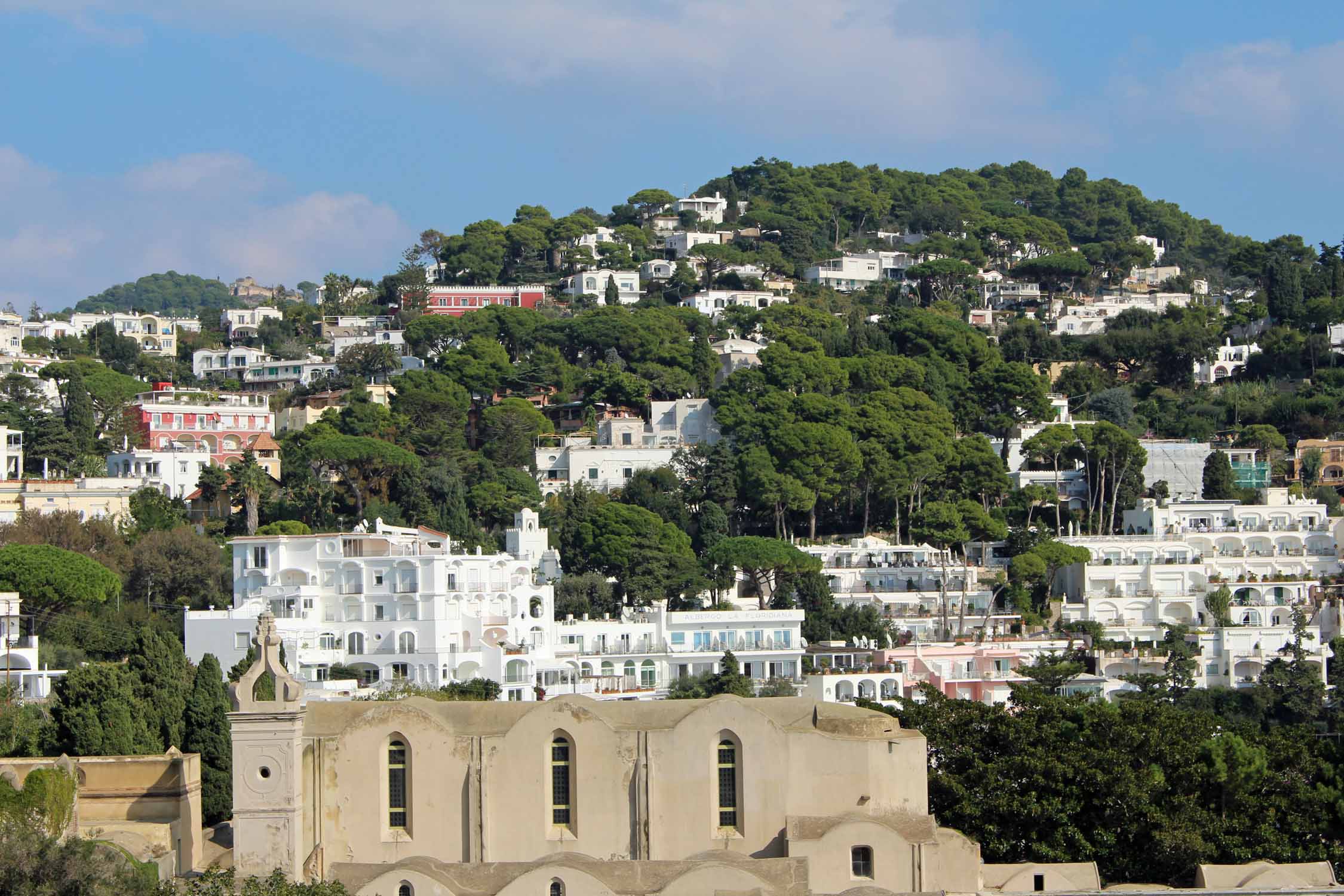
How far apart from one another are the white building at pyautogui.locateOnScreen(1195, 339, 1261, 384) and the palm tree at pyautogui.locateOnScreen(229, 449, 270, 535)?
43959 mm

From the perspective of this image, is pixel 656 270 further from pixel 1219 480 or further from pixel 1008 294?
pixel 1219 480

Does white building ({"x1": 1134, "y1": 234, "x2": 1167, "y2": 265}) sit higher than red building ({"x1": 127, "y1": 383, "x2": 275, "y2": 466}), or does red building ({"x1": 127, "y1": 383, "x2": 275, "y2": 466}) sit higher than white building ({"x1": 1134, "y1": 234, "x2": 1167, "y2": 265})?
white building ({"x1": 1134, "y1": 234, "x2": 1167, "y2": 265})

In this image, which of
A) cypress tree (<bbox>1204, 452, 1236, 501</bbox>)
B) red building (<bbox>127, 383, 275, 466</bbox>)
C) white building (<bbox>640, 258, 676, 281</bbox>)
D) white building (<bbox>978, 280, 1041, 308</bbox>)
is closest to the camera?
cypress tree (<bbox>1204, 452, 1236, 501</bbox>)

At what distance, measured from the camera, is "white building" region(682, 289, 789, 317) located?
107 m

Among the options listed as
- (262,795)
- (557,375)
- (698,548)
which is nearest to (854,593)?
(698,548)

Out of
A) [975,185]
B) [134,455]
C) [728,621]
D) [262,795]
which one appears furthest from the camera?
[975,185]

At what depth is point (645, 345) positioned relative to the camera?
93688mm

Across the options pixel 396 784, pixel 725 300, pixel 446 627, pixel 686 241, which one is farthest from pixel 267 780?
pixel 686 241

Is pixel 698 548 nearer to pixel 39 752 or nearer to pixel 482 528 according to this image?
pixel 482 528

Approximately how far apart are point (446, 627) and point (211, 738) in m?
20.4

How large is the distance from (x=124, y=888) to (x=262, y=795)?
3.46 meters

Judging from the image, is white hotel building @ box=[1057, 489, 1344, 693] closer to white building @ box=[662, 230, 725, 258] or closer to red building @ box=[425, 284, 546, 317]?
red building @ box=[425, 284, 546, 317]

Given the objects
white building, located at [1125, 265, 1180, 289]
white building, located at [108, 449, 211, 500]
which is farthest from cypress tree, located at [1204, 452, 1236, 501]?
white building, located at [1125, 265, 1180, 289]

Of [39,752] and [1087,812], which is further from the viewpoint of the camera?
[39,752]
